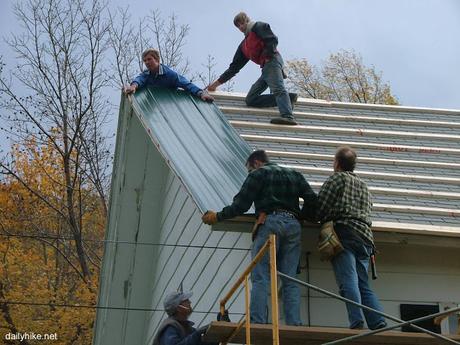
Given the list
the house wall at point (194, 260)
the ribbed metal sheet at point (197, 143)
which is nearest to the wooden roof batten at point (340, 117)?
the ribbed metal sheet at point (197, 143)

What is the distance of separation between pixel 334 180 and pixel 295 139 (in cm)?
259

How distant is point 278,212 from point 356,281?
0.77m

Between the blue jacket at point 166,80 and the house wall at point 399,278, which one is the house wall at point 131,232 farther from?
the house wall at point 399,278

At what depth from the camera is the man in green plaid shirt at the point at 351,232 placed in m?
6.24

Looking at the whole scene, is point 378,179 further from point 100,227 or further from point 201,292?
point 100,227

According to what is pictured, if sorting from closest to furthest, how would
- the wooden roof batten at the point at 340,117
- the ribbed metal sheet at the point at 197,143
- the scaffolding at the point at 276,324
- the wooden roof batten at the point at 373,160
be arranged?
the scaffolding at the point at 276,324 < the ribbed metal sheet at the point at 197,143 < the wooden roof batten at the point at 373,160 < the wooden roof batten at the point at 340,117

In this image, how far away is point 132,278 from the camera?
447 inches

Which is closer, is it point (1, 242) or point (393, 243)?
point (393, 243)

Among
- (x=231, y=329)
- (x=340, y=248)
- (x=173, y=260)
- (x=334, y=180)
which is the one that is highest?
(x=173, y=260)

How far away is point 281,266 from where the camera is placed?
6449mm

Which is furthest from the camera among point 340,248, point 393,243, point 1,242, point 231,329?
point 1,242

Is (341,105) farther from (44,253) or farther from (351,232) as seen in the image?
(44,253)

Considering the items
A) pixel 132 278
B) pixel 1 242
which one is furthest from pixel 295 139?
pixel 1 242

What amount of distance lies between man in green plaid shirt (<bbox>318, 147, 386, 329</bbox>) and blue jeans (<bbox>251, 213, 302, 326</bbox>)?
12.8 inches
